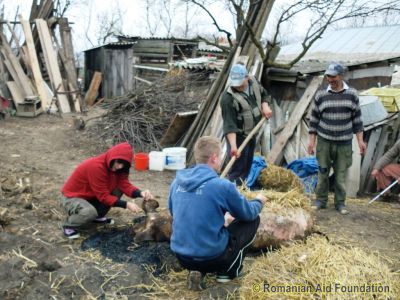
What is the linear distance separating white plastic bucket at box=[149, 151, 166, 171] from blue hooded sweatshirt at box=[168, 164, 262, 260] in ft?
14.5

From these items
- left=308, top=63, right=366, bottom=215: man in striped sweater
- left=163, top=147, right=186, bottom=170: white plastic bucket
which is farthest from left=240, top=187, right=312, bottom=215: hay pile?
left=163, top=147, right=186, bottom=170: white plastic bucket

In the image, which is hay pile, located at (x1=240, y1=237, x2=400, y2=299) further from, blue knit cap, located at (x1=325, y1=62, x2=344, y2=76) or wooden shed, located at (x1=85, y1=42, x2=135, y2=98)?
wooden shed, located at (x1=85, y1=42, x2=135, y2=98)

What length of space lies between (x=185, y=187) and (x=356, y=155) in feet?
15.5

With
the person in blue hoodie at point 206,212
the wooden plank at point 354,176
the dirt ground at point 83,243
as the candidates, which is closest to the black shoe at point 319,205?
the dirt ground at point 83,243

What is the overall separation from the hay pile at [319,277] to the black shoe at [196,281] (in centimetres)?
46

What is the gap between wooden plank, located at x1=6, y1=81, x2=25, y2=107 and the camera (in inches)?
484

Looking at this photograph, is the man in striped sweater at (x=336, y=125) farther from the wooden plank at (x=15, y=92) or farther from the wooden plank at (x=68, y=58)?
→ the wooden plank at (x=15, y=92)

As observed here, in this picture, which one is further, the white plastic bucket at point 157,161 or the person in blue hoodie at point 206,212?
the white plastic bucket at point 157,161

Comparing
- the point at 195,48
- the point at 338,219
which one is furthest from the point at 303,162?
the point at 195,48

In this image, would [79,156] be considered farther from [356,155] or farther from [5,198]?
[356,155]

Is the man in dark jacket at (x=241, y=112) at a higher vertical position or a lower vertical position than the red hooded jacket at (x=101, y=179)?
higher

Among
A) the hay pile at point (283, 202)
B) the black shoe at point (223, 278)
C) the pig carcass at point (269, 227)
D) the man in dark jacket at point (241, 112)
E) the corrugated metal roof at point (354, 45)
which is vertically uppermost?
the corrugated metal roof at point (354, 45)

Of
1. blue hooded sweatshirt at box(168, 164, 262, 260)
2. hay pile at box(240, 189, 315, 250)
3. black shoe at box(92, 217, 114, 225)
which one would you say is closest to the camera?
blue hooded sweatshirt at box(168, 164, 262, 260)

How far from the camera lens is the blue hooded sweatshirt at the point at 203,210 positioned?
300 cm
